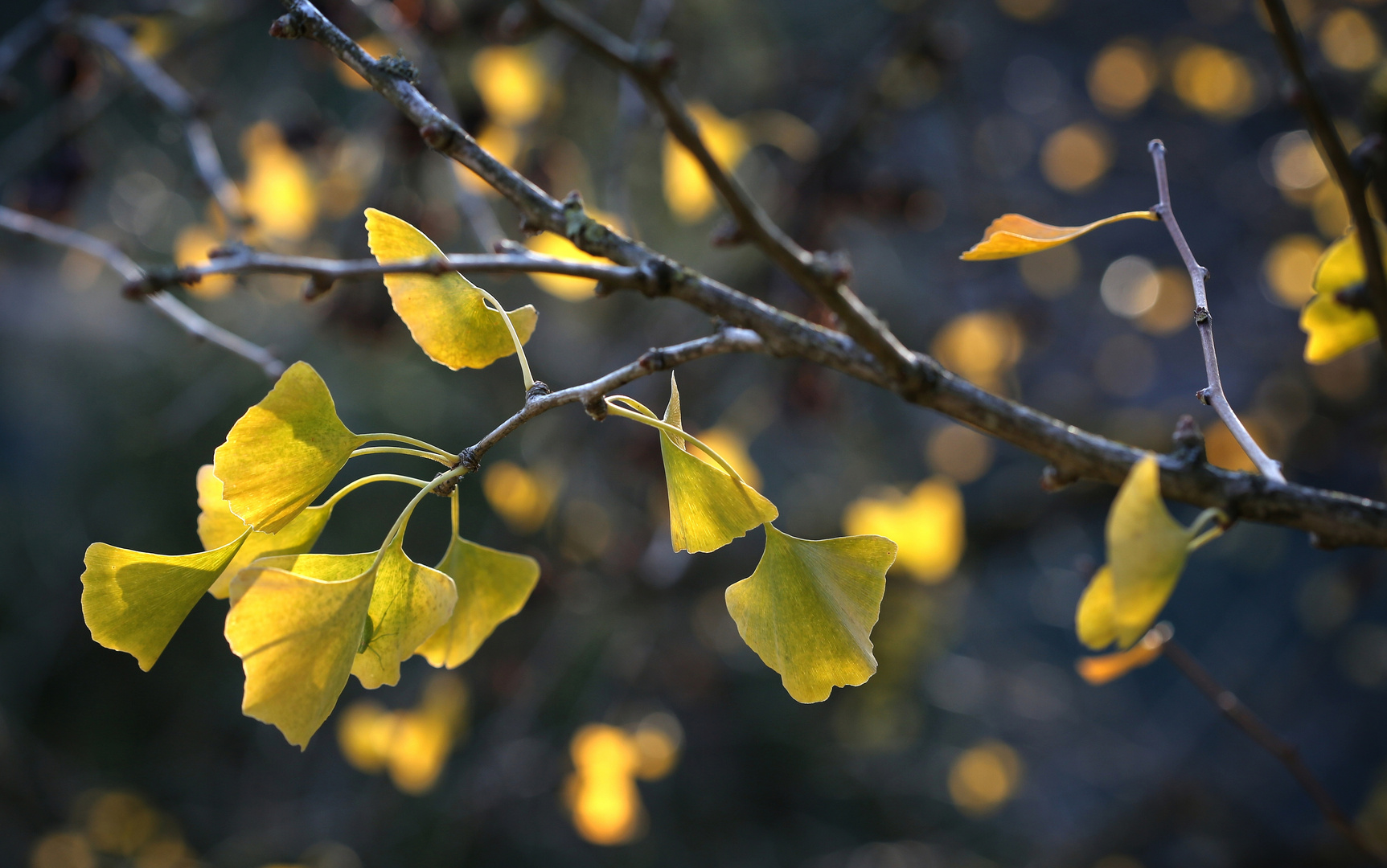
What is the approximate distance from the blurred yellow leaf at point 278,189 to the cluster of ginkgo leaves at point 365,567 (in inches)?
29.0

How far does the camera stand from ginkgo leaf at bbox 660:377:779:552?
11.0 inches

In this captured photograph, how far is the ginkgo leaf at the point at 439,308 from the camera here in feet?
0.90

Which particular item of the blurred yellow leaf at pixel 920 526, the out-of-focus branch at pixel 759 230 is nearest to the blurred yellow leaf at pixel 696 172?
the blurred yellow leaf at pixel 920 526

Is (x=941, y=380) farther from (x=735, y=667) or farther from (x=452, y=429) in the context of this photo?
(x=452, y=429)

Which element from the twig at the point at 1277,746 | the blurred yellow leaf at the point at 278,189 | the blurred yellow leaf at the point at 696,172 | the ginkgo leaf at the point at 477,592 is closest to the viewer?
the ginkgo leaf at the point at 477,592

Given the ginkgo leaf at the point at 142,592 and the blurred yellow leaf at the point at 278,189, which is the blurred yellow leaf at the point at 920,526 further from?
the blurred yellow leaf at the point at 278,189

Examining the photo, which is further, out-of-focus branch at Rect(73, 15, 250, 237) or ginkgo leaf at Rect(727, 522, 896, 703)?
out-of-focus branch at Rect(73, 15, 250, 237)

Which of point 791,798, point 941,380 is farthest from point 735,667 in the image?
point 941,380

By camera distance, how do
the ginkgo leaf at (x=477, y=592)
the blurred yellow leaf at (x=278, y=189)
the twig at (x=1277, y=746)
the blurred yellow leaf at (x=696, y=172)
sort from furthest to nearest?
the blurred yellow leaf at (x=278, y=189)
the blurred yellow leaf at (x=696, y=172)
the twig at (x=1277, y=746)
the ginkgo leaf at (x=477, y=592)

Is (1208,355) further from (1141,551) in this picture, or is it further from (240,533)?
(240,533)

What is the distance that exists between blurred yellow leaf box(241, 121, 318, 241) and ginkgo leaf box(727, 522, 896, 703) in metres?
0.84

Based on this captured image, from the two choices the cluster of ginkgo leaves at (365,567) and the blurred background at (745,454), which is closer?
the cluster of ginkgo leaves at (365,567)

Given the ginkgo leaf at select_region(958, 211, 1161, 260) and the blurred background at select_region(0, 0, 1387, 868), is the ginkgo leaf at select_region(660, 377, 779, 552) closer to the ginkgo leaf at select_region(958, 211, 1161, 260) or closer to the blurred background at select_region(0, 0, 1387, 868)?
the ginkgo leaf at select_region(958, 211, 1161, 260)

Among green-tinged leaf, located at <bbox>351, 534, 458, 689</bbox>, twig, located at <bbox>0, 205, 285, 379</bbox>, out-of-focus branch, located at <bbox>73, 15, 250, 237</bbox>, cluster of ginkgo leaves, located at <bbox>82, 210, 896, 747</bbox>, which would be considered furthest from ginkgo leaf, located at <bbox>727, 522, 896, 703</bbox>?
out-of-focus branch, located at <bbox>73, 15, 250, 237</bbox>
